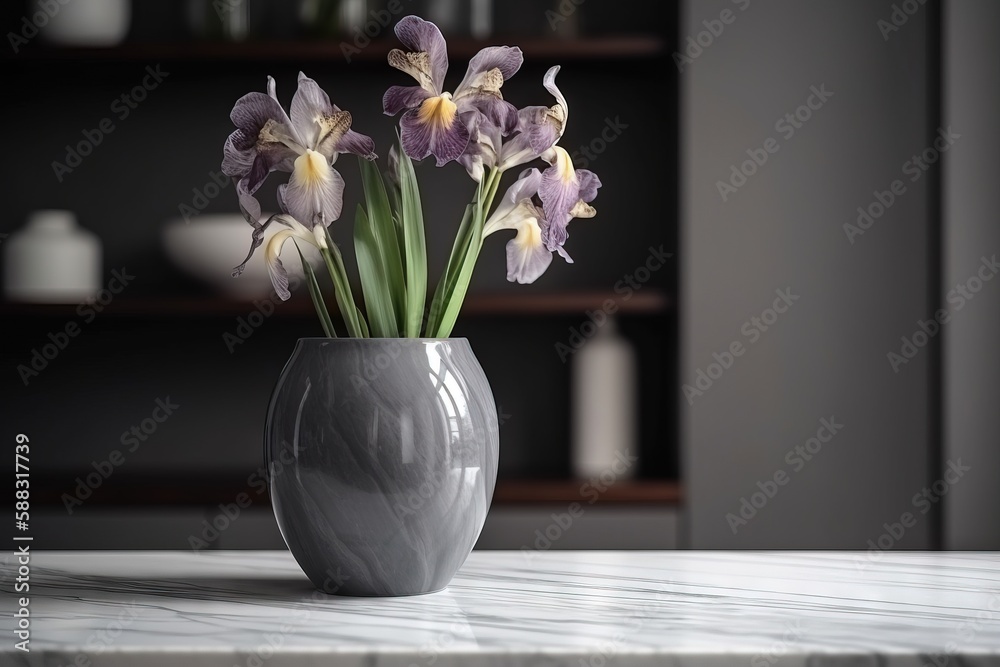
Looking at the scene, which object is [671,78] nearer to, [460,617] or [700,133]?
[700,133]

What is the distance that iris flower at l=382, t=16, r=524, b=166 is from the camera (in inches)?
28.1

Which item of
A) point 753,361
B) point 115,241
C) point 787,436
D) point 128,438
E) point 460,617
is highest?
point 460,617

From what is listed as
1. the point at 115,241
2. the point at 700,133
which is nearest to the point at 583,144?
the point at 700,133

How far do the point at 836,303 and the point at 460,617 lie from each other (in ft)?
5.18

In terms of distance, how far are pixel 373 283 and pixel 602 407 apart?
4.62 feet

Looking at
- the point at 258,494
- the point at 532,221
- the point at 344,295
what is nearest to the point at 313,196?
the point at 344,295

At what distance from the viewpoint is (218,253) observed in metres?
2.10

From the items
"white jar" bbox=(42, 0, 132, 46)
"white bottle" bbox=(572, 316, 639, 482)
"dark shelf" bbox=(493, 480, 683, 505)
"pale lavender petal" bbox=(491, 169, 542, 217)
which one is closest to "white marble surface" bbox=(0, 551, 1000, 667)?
"pale lavender petal" bbox=(491, 169, 542, 217)

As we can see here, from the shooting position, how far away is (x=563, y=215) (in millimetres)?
772

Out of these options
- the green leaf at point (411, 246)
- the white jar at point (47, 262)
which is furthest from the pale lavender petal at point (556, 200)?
the white jar at point (47, 262)

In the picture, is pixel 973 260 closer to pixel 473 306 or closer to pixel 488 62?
pixel 473 306

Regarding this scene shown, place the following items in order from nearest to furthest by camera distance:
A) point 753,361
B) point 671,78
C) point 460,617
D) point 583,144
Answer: point 460,617, point 753,361, point 671,78, point 583,144

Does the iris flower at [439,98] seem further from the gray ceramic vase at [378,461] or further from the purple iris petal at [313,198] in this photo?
the gray ceramic vase at [378,461]

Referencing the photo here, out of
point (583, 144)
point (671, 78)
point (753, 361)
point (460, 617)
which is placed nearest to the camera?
point (460, 617)
